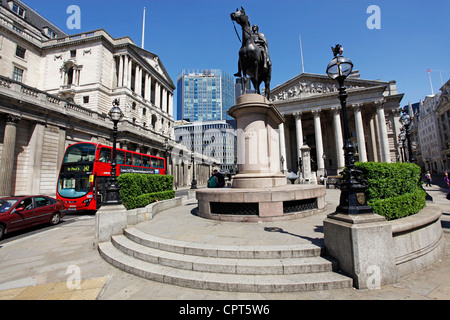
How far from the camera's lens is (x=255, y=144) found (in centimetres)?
863

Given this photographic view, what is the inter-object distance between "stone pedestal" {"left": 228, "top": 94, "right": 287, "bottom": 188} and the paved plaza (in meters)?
Answer: 2.24

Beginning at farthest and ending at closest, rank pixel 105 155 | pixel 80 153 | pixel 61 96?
pixel 61 96 → pixel 105 155 → pixel 80 153

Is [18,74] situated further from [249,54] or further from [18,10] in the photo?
[249,54]

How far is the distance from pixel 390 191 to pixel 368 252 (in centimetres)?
227

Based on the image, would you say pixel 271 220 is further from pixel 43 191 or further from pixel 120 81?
pixel 120 81

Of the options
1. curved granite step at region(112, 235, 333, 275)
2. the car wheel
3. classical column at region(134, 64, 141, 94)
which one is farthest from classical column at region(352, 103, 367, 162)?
classical column at region(134, 64, 141, 94)

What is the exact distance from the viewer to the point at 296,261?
3797 mm

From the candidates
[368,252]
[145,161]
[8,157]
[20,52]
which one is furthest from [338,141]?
[20,52]

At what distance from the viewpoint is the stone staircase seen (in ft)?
10.9

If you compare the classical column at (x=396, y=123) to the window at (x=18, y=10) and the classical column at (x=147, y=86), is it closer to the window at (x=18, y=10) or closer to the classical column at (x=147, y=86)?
the classical column at (x=147, y=86)

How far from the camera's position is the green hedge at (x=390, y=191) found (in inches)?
172

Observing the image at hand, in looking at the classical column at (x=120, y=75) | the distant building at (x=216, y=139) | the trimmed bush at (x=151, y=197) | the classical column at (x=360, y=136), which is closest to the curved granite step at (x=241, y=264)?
the trimmed bush at (x=151, y=197)

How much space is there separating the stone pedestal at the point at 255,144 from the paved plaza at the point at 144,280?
2.24m
